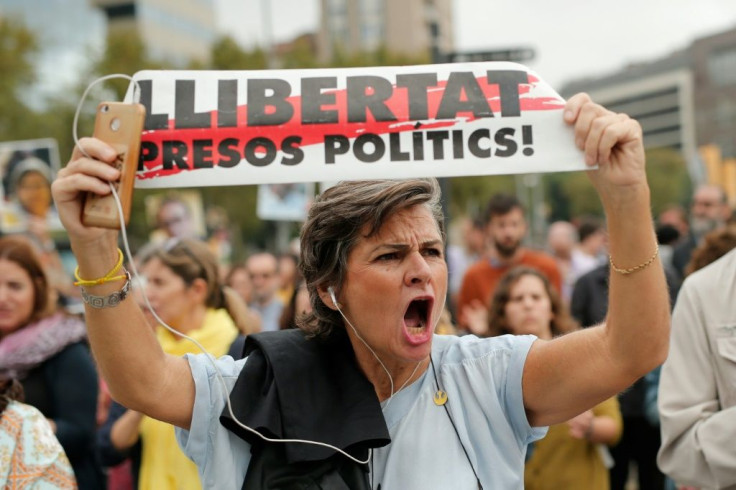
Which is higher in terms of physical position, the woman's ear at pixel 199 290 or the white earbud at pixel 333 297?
the woman's ear at pixel 199 290

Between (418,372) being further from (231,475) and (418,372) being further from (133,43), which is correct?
(133,43)

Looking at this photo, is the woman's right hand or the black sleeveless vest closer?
the woman's right hand

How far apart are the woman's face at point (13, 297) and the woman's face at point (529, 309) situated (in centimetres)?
247

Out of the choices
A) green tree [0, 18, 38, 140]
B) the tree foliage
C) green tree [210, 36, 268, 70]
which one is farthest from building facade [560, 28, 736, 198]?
green tree [0, 18, 38, 140]

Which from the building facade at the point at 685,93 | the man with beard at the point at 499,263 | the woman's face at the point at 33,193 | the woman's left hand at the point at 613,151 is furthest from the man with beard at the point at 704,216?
the building facade at the point at 685,93

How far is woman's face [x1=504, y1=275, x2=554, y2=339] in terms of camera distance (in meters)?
4.56

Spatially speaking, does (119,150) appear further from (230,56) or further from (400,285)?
(230,56)

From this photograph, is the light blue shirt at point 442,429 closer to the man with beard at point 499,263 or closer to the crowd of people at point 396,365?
the crowd of people at point 396,365

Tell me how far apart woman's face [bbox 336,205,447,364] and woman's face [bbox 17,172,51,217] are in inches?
332

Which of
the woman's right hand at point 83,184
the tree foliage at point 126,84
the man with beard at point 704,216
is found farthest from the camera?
the tree foliage at point 126,84

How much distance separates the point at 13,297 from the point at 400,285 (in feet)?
8.18

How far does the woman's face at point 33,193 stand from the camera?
9.73m

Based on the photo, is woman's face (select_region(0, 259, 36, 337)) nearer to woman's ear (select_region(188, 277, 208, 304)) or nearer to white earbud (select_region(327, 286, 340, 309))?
woman's ear (select_region(188, 277, 208, 304))

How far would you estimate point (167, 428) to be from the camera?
3748 millimetres
